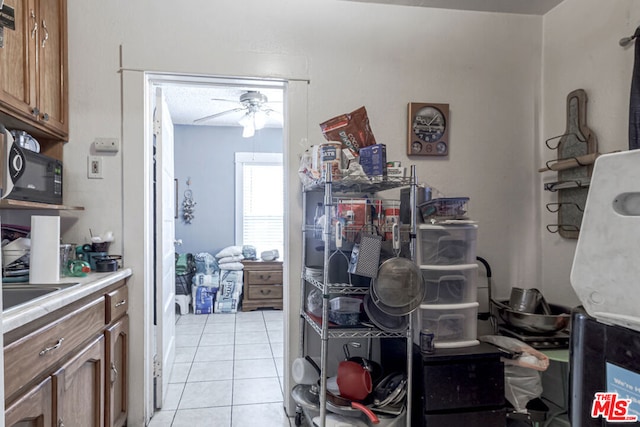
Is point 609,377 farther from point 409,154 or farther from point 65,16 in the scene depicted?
point 65,16

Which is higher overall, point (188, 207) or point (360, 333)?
point (188, 207)

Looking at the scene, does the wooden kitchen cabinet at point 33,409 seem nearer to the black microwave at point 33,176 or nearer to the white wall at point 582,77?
the black microwave at point 33,176

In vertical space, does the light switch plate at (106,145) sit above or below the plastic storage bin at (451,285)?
above

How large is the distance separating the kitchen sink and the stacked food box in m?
1.59

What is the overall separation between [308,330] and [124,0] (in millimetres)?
2184

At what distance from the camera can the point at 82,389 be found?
55.2 inches

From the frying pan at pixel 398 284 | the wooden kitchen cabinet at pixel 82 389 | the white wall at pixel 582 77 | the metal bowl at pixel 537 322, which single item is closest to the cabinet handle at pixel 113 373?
the wooden kitchen cabinet at pixel 82 389

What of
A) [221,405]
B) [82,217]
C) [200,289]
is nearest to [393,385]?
[221,405]

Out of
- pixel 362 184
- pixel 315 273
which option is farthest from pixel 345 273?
pixel 362 184

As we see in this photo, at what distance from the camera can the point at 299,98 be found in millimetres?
2176

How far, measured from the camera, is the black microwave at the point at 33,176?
144 cm

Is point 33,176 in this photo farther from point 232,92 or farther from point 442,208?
point 232,92

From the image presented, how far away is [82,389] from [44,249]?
0.58 m

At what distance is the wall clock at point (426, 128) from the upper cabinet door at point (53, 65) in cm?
197
